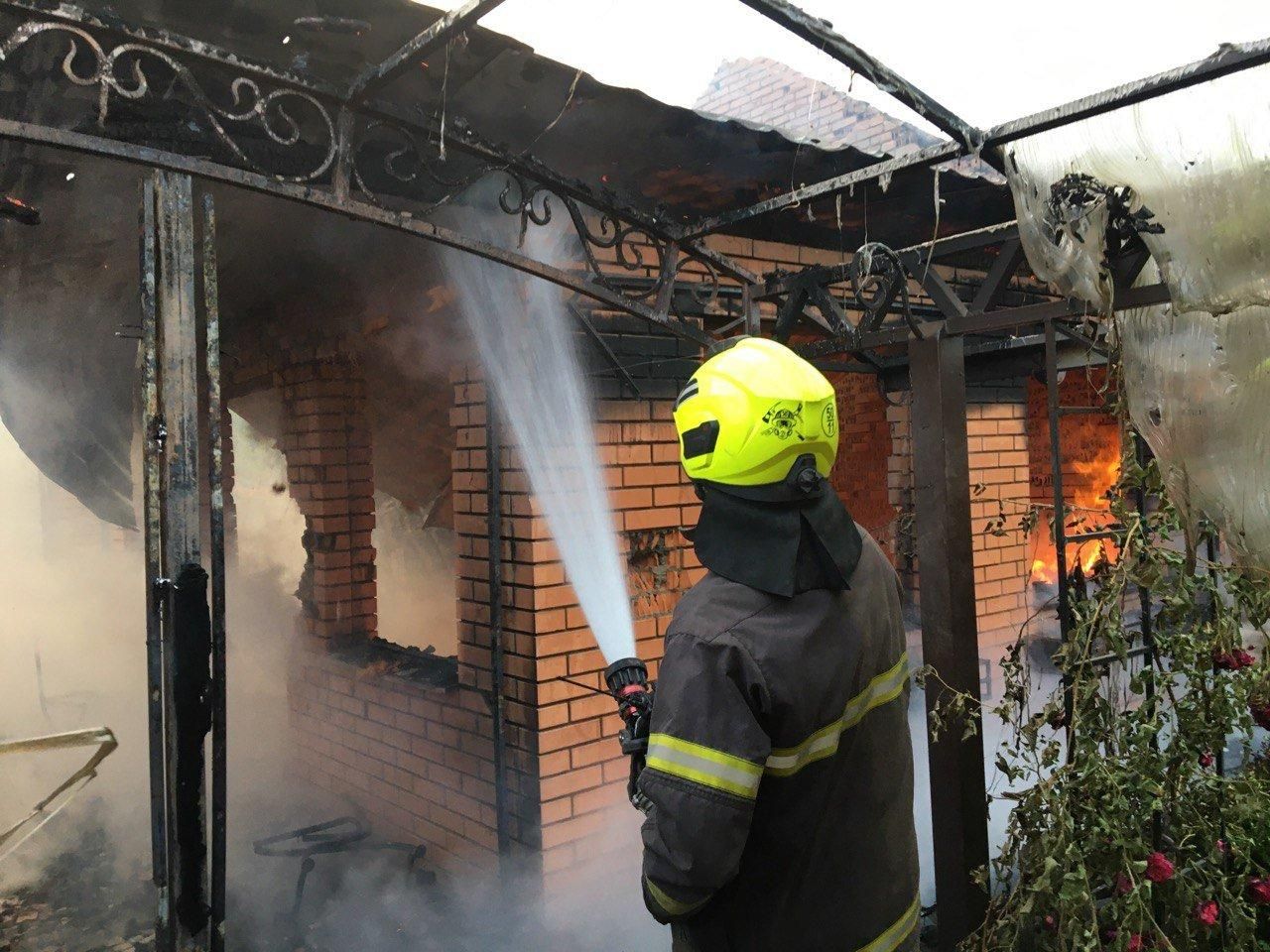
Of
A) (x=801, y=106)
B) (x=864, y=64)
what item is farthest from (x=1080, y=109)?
(x=801, y=106)

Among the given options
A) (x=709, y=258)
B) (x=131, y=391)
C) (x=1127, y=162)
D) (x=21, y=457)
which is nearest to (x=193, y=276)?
(x=709, y=258)

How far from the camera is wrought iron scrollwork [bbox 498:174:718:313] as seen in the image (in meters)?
3.58

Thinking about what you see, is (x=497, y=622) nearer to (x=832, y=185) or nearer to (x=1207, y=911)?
(x=832, y=185)

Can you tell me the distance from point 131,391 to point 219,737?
176 inches

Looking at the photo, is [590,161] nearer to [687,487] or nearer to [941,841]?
[687,487]

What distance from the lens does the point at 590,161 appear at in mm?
4188

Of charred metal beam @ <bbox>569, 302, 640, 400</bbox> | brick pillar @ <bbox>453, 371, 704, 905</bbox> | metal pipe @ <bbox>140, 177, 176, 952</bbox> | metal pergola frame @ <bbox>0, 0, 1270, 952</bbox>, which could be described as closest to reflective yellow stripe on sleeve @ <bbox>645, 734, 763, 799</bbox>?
metal pergola frame @ <bbox>0, 0, 1270, 952</bbox>

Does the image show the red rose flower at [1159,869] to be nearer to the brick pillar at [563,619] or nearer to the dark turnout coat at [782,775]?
the dark turnout coat at [782,775]

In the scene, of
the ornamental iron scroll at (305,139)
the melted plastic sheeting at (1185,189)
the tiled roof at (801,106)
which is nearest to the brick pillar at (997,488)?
the tiled roof at (801,106)

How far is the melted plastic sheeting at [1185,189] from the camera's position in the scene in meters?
2.70

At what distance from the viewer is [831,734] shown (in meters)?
2.09

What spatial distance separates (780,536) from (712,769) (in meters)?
0.57

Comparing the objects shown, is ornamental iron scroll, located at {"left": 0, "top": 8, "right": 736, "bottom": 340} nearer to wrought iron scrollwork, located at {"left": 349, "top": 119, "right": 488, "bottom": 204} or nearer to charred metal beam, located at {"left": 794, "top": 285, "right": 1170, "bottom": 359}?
wrought iron scrollwork, located at {"left": 349, "top": 119, "right": 488, "bottom": 204}

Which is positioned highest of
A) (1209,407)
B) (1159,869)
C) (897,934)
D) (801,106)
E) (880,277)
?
(801,106)
